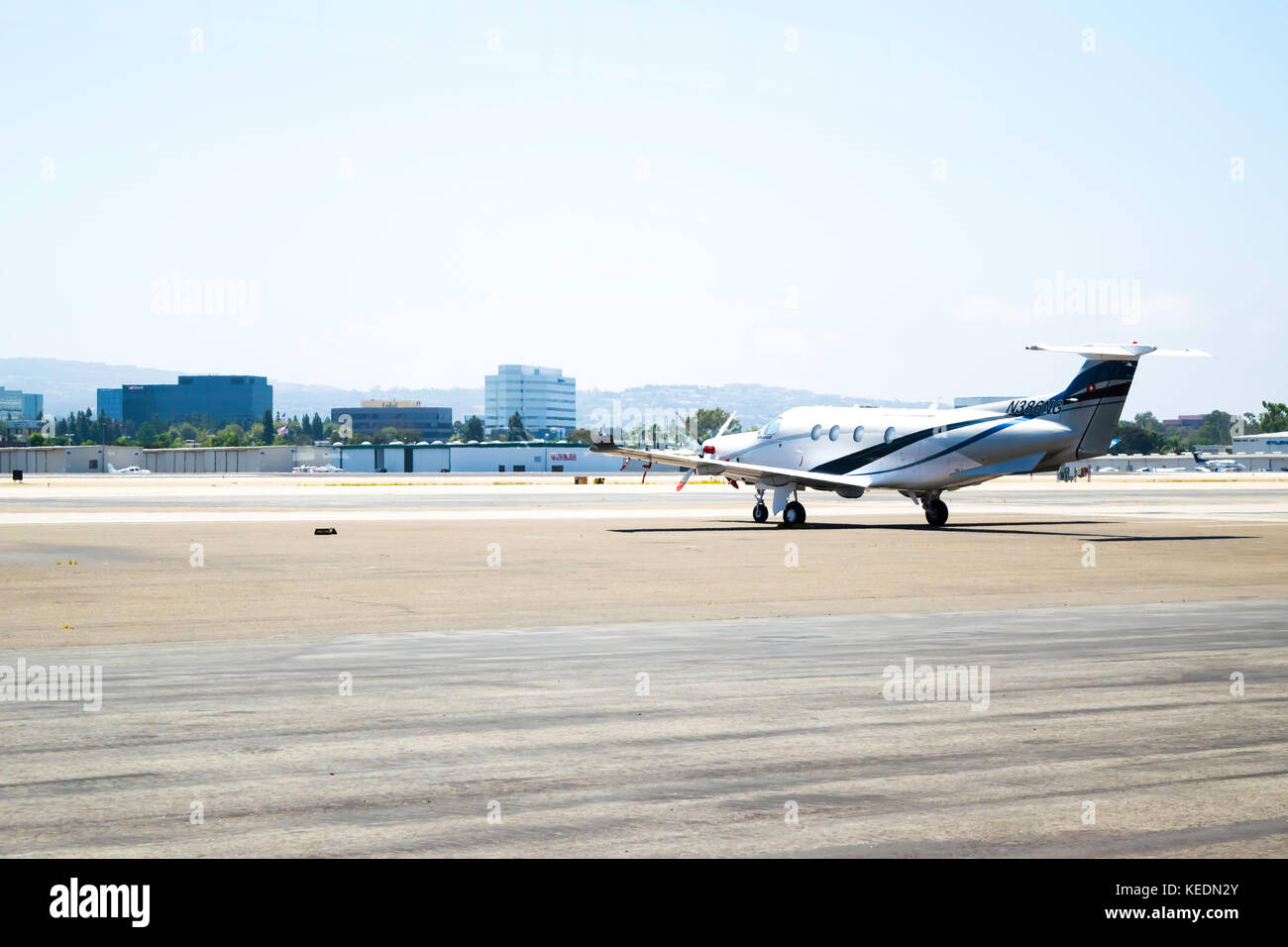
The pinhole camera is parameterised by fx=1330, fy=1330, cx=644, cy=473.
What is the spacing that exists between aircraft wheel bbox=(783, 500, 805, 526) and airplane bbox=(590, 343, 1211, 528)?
0.04m

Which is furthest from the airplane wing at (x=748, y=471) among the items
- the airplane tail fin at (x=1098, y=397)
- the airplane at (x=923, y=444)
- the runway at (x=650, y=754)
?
the runway at (x=650, y=754)

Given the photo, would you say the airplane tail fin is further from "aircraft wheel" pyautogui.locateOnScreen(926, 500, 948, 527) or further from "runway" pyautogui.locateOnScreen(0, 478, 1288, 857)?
"runway" pyautogui.locateOnScreen(0, 478, 1288, 857)

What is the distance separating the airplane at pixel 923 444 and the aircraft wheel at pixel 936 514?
0.11ft

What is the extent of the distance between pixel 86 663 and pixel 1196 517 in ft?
156

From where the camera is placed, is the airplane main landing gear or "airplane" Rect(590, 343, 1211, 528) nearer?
"airplane" Rect(590, 343, 1211, 528)

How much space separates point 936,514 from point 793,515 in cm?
503

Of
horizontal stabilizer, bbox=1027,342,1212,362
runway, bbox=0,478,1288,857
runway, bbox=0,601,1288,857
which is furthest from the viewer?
horizontal stabilizer, bbox=1027,342,1212,362

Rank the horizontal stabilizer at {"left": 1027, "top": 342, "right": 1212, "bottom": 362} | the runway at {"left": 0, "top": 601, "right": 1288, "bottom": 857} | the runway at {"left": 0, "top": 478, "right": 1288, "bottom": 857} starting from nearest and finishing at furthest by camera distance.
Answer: the runway at {"left": 0, "top": 601, "right": 1288, "bottom": 857}, the runway at {"left": 0, "top": 478, "right": 1288, "bottom": 857}, the horizontal stabilizer at {"left": 1027, "top": 342, "right": 1212, "bottom": 362}

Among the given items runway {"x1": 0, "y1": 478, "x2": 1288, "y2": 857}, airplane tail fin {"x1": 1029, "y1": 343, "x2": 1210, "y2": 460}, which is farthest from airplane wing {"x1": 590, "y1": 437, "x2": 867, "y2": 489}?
runway {"x1": 0, "y1": 478, "x2": 1288, "y2": 857}

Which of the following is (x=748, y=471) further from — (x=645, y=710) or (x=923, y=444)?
(x=645, y=710)

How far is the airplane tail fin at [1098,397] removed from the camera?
138 feet

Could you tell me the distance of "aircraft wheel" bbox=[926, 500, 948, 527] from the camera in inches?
1833
